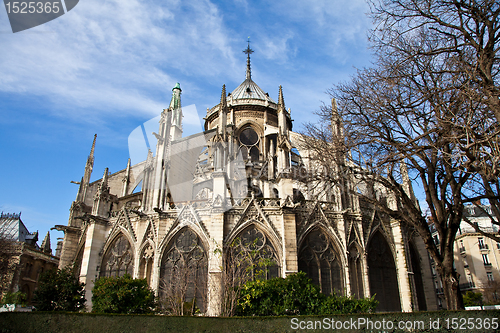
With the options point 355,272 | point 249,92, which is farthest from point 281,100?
point 355,272

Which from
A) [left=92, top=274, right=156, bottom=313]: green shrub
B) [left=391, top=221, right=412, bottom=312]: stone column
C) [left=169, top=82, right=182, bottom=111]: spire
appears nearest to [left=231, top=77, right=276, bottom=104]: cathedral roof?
[left=169, top=82, right=182, bottom=111]: spire

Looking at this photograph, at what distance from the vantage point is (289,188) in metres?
20.0

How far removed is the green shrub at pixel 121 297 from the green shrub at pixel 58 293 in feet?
4.20

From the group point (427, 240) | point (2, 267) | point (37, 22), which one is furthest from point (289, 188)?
point (2, 267)

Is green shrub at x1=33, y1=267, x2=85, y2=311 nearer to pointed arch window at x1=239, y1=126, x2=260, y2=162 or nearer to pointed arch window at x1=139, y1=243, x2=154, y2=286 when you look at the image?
pointed arch window at x1=139, y1=243, x2=154, y2=286

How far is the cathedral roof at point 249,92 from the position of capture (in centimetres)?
3659

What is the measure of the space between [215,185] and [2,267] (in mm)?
16867

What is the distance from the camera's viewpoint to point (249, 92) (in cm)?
→ 3756


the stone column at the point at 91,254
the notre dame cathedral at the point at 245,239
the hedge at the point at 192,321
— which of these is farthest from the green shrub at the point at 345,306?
the stone column at the point at 91,254

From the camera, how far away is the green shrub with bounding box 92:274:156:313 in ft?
47.2

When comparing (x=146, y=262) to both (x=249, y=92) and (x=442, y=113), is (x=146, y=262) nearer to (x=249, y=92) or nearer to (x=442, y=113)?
(x=442, y=113)

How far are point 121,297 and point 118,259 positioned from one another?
6.67 metres

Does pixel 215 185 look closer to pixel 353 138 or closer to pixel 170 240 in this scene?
pixel 170 240

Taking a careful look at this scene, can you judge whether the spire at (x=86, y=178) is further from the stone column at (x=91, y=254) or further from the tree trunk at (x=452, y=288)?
the tree trunk at (x=452, y=288)
